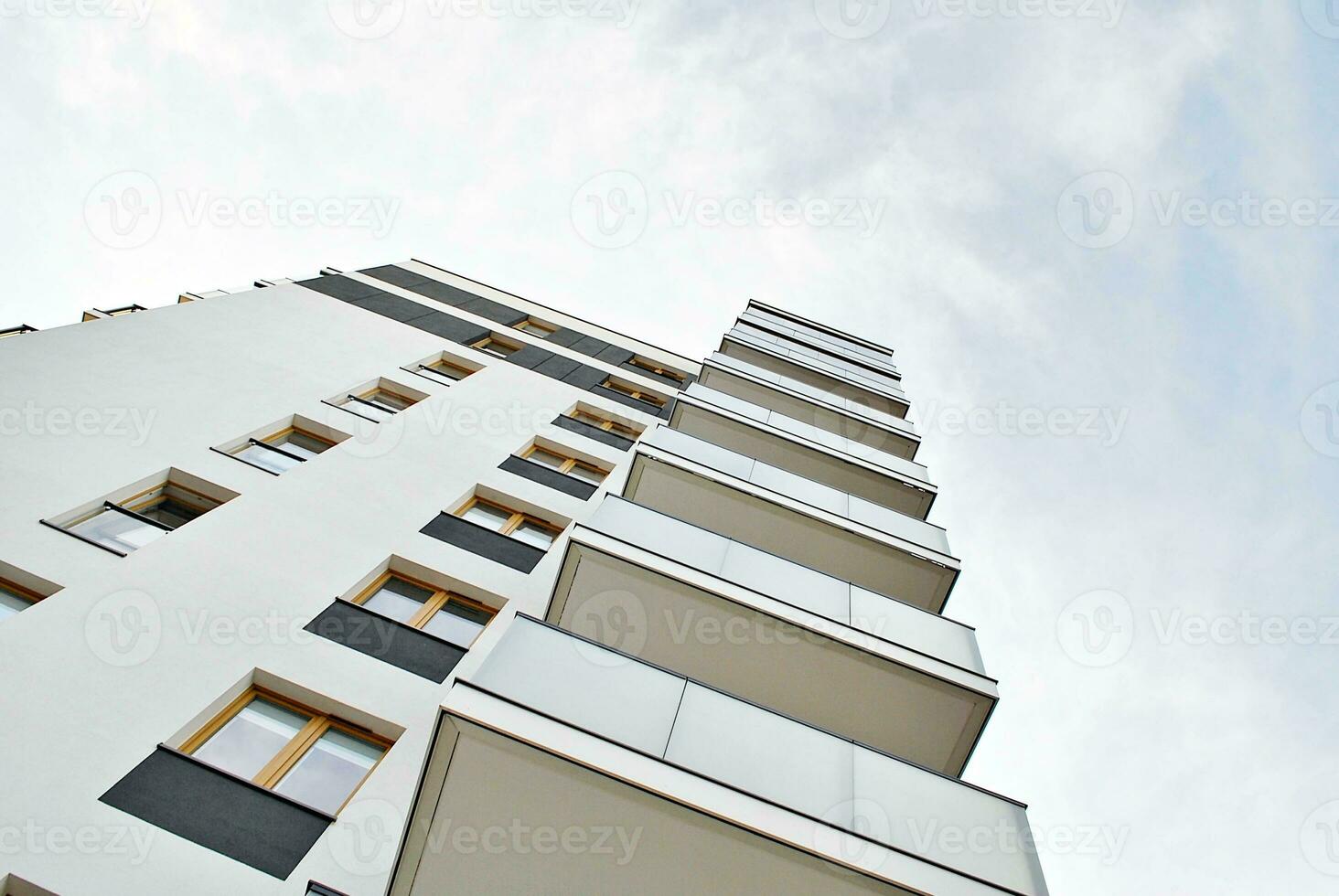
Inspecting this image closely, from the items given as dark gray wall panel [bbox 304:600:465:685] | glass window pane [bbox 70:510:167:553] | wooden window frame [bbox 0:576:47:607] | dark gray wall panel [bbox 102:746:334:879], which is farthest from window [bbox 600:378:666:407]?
dark gray wall panel [bbox 102:746:334:879]

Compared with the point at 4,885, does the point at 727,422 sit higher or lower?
higher

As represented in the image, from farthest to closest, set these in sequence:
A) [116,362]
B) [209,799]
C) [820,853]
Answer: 1. [116,362]
2. [209,799]
3. [820,853]

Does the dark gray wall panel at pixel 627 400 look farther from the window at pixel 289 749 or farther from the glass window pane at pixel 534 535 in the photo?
the window at pixel 289 749

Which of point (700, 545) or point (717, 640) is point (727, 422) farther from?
point (717, 640)

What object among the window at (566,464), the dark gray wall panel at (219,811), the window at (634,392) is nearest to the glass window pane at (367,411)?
the window at (566,464)

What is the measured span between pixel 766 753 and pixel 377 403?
9.26 meters

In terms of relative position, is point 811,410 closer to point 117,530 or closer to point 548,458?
point 548,458

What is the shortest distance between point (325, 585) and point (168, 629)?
1.54 meters

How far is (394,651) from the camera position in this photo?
8.04 meters

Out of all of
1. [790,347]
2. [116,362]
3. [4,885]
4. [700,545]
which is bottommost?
[4,885]

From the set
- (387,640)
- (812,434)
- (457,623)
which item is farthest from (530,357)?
(387,640)

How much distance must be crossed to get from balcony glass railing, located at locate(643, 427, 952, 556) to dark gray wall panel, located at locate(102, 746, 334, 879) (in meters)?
6.34

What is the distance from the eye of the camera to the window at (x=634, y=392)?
1753 cm

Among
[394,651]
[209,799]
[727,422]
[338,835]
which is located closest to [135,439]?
[394,651]
